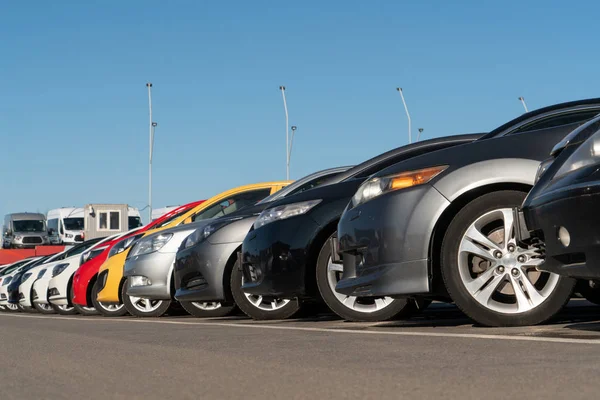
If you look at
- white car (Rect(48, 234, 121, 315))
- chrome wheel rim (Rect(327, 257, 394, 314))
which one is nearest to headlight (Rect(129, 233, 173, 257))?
white car (Rect(48, 234, 121, 315))

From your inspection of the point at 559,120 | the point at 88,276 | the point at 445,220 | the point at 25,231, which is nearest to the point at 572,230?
the point at 445,220

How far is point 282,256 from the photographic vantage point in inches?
351

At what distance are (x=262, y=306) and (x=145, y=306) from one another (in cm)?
369

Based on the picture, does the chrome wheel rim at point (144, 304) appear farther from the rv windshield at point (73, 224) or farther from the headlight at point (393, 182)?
the rv windshield at point (73, 224)

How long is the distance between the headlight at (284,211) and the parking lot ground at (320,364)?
1609 millimetres

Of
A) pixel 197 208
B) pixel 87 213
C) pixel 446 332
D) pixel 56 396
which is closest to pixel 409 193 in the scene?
pixel 446 332

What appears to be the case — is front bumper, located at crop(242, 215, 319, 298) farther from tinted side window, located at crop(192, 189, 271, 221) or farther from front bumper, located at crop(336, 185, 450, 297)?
tinted side window, located at crop(192, 189, 271, 221)

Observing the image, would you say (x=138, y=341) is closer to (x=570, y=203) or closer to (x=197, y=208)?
(x=570, y=203)

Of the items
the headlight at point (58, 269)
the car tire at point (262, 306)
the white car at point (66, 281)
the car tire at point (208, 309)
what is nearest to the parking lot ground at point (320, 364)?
the car tire at point (262, 306)

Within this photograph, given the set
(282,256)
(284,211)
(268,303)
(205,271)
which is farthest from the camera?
(205,271)

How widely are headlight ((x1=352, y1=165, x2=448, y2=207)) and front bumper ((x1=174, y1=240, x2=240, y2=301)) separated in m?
3.10

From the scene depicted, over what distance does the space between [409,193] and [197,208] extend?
670 centimetres

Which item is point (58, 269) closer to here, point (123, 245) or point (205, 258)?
point (123, 245)

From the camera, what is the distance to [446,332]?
22.2 ft
